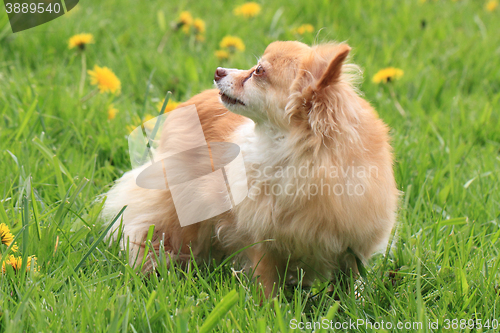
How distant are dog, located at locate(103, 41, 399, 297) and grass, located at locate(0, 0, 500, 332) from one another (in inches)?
6.8

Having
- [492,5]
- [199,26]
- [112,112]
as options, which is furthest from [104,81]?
[492,5]

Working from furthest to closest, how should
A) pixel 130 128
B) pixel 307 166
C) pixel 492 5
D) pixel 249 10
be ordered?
1. pixel 492 5
2. pixel 249 10
3. pixel 130 128
4. pixel 307 166

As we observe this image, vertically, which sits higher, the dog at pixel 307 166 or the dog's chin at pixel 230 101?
the dog's chin at pixel 230 101

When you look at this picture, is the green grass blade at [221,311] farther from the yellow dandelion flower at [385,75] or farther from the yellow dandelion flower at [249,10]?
the yellow dandelion flower at [249,10]

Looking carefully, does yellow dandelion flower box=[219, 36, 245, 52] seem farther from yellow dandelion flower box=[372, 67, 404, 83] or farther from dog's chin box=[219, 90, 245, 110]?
dog's chin box=[219, 90, 245, 110]

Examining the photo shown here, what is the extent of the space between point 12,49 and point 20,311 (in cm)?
325

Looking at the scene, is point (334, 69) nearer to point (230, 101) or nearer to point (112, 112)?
point (230, 101)

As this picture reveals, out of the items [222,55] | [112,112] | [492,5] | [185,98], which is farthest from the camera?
[492,5]

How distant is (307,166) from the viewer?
1916 mm

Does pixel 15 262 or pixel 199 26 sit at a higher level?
pixel 199 26

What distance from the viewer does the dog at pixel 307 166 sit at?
190 centimetres

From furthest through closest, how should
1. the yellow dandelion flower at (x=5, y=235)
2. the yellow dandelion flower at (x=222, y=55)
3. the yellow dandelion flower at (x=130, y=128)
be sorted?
the yellow dandelion flower at (x=222, y=55)
the yellow dandelion flower at (x=130, y=128)
the yellow dandelion flower at (x=5, y=235)

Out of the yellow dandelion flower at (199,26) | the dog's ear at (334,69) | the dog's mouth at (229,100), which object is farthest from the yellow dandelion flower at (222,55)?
the dog's ear at (334,69)

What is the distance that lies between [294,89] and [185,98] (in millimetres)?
2025
